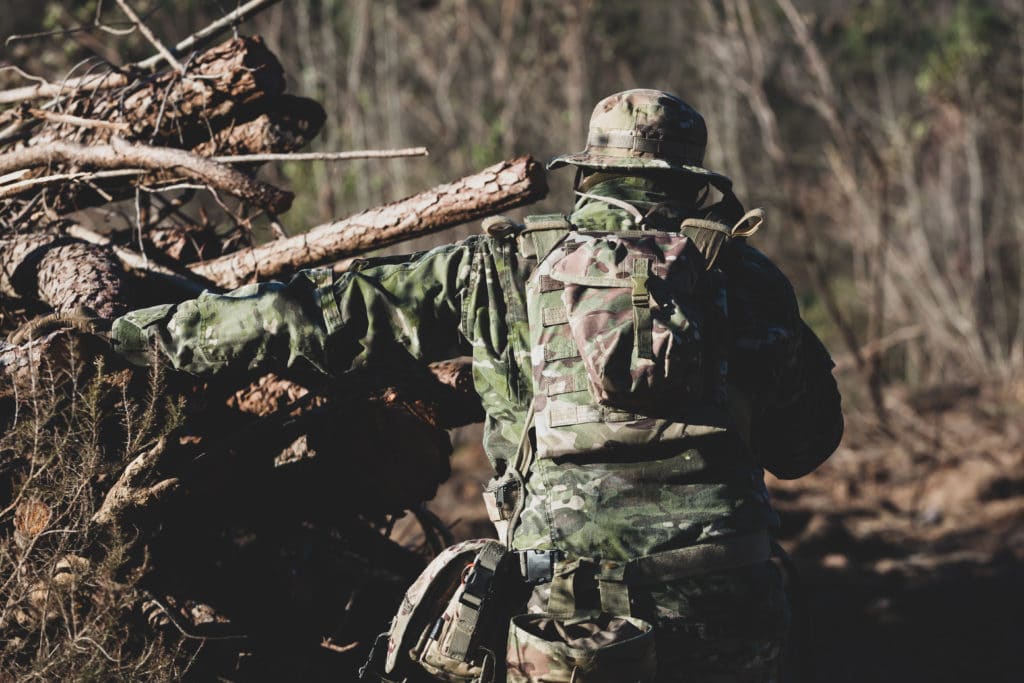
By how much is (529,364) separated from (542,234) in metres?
0.35

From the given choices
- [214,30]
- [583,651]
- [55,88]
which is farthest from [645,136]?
[55,88]

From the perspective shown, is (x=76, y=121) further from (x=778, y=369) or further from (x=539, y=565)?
(x=778, y=369)

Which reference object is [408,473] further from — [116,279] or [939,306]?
[939,306]

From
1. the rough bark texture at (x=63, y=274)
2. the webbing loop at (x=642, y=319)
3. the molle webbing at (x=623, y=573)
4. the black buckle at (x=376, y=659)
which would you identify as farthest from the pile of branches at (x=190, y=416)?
the molle webbing at (x=623, y=573)

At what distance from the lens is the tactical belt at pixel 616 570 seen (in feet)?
8.39

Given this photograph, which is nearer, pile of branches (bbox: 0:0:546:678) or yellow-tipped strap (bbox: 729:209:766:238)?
yellow-tipped strap (bbox: 729:209:766:238)

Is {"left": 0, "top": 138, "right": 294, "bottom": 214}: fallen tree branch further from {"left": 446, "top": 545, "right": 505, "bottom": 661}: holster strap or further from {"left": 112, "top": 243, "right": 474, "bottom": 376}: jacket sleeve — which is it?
{"left": 446, "top": 545, "right": 505, "bottom": 661}: holster strap

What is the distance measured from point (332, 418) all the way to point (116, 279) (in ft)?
2.80

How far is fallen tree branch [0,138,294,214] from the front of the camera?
3.52 meters

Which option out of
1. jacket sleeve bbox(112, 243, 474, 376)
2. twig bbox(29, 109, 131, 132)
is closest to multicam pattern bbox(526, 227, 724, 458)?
jacket sleeve bbox(112, 243, 474, 376)

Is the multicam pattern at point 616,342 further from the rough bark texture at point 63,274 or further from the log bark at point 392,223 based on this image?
the rough bark texture at point 63,274

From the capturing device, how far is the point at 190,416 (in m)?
3.36

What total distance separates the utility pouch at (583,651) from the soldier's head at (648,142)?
1248 millimetres

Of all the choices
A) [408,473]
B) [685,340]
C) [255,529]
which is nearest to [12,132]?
[255,529]
